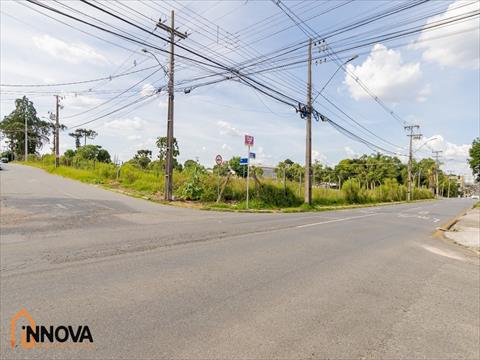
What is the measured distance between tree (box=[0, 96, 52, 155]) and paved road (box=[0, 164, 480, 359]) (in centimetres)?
8113

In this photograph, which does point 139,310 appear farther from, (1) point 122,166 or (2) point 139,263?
(1) point 122,166

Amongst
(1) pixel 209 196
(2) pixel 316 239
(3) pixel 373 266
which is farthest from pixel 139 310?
(1) pixel 209 196

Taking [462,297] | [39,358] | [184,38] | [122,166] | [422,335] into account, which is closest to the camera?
[39,358]

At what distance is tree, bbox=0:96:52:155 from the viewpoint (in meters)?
71.7

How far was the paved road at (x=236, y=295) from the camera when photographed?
307 centimetres

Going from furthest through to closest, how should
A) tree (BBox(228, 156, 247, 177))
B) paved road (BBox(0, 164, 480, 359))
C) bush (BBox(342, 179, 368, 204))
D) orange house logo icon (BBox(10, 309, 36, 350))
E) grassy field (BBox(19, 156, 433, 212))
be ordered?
1. bush (BBox(342, 179, 368, 204))
2. tree (BBox(228, 156, 247, 177))
3. grassy field (BBox(19, 156, 433, 212))
4. paved road (BBox(0, 164, 480, 359))
5. orange house logo icon (BBox(10, 309, 36, 350))

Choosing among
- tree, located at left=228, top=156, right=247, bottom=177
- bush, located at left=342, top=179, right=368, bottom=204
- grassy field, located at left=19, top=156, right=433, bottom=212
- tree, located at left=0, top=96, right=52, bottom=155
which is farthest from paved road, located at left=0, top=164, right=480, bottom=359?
tree, located at left=0, top=96, right=52, bottom=155

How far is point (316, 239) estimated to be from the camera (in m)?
8.96

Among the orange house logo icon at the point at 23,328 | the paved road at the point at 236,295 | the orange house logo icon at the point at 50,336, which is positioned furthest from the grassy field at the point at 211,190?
the orange house logo icon at the point at 50,336

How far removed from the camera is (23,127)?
72.1 metres

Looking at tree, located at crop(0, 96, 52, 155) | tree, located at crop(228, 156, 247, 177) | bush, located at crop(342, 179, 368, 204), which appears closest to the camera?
tree, located at crop(228, 156, 247, 177)

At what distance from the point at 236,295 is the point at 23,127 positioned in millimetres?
88592

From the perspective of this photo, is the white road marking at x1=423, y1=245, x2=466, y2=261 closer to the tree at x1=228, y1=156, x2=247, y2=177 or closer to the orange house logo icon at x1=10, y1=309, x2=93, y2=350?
the orange house logo icon at x1=10, y1=309, x2=93, y2=350

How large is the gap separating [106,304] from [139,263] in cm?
179
